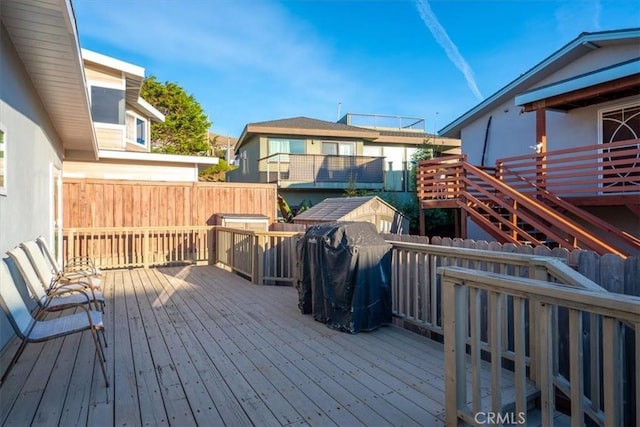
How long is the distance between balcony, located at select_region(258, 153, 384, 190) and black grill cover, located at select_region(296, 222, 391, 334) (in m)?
11.3

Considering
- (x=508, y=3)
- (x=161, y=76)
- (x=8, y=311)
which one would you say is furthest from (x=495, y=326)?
(x=161, y=76)

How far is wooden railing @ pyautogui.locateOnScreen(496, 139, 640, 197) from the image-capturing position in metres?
7.02

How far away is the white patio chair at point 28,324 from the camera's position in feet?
8.39

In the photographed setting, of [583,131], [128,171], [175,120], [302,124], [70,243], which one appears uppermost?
[175,120]

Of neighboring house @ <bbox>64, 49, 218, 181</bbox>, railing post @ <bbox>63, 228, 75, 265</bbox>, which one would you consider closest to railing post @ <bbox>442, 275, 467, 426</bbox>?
railing post @ <bbox>63, 228, 75, 265</bbox>

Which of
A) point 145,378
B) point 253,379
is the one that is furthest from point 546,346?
point 145,378

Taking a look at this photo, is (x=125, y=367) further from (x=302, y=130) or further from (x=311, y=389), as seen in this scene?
(x=302, y=130)

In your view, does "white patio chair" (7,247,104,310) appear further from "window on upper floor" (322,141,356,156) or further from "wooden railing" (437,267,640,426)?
"window on upper floor" (322,141,356,156)

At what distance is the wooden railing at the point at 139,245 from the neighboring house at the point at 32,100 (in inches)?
77.0

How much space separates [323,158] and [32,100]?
39.2 feet

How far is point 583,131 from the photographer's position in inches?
349

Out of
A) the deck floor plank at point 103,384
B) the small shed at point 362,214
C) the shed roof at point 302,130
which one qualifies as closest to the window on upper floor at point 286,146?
the shed roof at point 302,130

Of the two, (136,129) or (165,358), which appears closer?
A: (165,358)

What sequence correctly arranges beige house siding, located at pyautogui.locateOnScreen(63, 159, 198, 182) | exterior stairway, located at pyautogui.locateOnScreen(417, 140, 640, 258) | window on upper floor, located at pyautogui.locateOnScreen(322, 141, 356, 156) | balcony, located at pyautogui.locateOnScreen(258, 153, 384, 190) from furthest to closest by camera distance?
window on upper floor, located at pyautogui.locateOnScreen(322, 141, 356, 156) < balcony, located at pyautogui.locateOnScreen(258, 153, 384, 190) < beige house siding, located at pyautogui.locateOnScreen(63, 159, 198, 182) < exterior stairway, located at pyautogui.locateOnScreen(417, 140, 640, 258)
